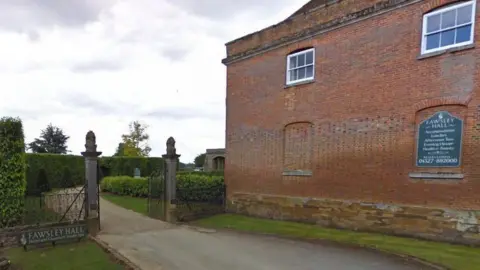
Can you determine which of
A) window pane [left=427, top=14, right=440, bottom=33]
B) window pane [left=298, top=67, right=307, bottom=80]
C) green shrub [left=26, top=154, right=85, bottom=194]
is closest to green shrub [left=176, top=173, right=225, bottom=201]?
window pane [left=298, top=67, right=307, bottom=80]

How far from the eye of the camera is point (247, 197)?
15195mm

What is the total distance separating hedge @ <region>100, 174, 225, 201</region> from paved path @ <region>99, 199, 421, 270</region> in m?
2.94

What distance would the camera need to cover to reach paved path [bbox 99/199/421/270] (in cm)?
745

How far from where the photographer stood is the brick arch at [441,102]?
9023 millimetres

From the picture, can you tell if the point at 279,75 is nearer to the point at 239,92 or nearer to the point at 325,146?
the point at 239,92

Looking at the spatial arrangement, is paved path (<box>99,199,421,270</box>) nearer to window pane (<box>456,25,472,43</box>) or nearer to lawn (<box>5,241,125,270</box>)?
lawn (<box>5,241,125,270</box>)

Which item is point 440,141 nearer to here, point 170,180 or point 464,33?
point 464,33

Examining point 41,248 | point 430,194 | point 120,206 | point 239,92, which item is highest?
point 239,92

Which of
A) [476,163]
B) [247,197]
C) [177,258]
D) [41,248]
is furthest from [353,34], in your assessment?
[41,248]

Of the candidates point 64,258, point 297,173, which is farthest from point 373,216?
point 64,258

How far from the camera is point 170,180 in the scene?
44.9 ft

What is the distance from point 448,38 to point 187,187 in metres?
12.2

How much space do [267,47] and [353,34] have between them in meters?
4.20

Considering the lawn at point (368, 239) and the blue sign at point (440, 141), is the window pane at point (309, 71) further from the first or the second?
the lawn at point (368, 239)
